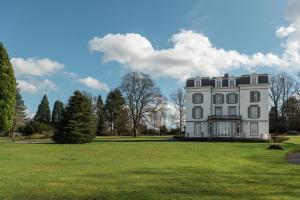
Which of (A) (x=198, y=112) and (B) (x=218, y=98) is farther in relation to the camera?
(A) (x=198, y=112)

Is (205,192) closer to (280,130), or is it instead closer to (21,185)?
(21,185)

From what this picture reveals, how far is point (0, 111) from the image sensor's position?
136 ft

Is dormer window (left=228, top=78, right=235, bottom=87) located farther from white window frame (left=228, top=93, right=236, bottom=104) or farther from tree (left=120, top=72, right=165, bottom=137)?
tree (left=120, top=72, right=165, bottom=137)

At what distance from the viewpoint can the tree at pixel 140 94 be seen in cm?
6681

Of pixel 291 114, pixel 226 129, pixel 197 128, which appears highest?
pixel 291 114

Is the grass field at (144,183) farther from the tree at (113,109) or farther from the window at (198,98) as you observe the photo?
the tree at (113,109)

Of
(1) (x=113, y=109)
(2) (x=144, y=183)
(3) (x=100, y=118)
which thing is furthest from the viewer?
(1) (x=113, y=109)

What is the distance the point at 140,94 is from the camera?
6688 centimetres

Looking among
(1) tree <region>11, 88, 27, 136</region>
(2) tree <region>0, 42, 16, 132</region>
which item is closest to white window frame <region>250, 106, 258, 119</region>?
(2) tree <region>0, 42, 16, 132</region>

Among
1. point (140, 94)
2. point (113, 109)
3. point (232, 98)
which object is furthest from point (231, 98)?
point (113, 109)

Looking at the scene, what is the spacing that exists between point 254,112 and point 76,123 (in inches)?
1065

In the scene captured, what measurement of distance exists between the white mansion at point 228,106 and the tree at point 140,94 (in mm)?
9785

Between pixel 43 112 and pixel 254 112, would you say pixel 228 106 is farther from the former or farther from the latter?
pixel 43 112

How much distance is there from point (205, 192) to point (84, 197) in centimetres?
316
